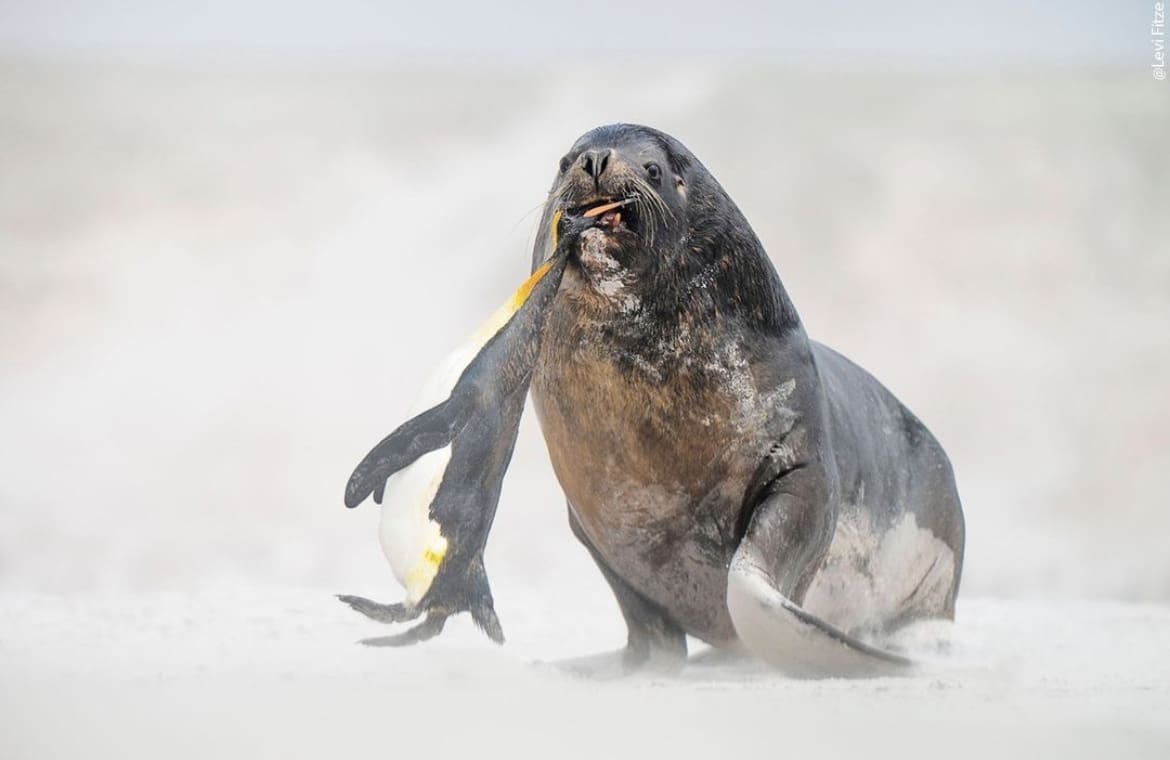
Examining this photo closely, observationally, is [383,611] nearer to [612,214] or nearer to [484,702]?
[484,702]

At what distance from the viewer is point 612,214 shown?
363cm

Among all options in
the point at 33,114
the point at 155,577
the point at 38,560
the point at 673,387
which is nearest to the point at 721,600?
the point at 673,387

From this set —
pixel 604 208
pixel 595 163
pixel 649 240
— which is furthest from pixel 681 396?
pixel 595 163

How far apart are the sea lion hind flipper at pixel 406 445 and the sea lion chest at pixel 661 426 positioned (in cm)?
54

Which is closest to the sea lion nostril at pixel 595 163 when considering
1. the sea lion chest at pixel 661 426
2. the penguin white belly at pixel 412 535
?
the sea lion chest at pixel 661 426

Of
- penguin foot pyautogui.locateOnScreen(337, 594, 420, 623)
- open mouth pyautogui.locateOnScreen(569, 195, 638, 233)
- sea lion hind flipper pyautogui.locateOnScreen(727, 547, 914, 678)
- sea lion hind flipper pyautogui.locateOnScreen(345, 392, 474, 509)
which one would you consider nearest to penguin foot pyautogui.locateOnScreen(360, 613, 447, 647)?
penguin foot pyautogui.locateOnScreen(337, 594, 420, 623)

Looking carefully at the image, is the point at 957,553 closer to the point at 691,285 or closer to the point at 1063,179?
the point at 691,285

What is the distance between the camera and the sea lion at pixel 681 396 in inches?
143

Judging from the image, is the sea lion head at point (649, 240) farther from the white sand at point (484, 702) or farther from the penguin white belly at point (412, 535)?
the white sand at point (484, 702)

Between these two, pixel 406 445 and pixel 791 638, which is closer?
pixel 406 445

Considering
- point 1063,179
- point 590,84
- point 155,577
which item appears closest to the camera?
point 155,577

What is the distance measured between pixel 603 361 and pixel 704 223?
425mm

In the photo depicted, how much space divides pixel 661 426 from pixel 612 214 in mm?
519

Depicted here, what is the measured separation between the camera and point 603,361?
370cm
